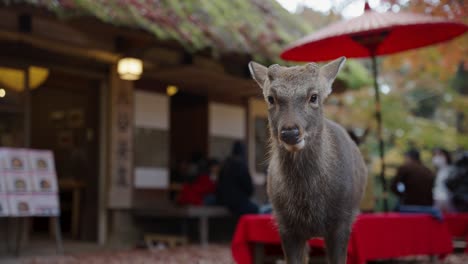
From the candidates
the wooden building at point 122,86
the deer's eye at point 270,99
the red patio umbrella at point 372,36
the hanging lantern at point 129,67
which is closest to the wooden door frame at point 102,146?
the wooden building at point 122,86

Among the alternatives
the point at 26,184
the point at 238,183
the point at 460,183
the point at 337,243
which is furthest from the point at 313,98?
the point at 460,183

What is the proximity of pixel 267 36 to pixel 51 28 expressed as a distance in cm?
404

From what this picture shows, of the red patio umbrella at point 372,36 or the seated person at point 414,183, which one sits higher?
the red patio umbrella at point 372,36

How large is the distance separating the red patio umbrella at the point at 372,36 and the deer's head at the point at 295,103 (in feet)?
9.66

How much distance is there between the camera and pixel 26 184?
28.7 feet

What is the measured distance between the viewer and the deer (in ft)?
11.2

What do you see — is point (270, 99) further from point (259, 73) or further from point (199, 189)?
point (199, 189)

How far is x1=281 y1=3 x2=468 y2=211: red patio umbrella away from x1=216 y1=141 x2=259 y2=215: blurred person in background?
11.9 ft

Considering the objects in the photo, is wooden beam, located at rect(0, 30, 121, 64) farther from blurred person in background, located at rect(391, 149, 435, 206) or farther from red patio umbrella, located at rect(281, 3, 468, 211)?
blurred person in background, located at rect(391, 149, 435, 206)

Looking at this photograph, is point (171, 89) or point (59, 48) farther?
point (171, 89)

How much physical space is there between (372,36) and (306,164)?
3.70 meters

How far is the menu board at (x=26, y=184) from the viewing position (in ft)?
27.7

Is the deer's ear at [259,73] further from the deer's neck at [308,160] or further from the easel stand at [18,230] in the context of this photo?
the easel stand at [18,230]

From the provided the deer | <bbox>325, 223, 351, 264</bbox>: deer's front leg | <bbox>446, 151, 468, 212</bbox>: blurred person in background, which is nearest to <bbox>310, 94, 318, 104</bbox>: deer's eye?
the deer
